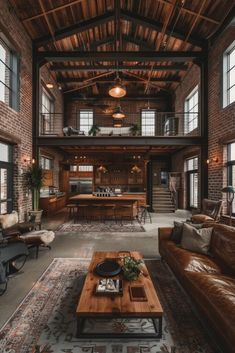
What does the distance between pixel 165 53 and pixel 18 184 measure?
6770mm

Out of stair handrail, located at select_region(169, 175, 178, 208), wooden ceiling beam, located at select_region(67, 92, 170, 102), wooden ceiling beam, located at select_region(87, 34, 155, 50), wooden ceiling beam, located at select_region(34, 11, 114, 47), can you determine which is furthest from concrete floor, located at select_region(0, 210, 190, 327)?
wooden ceiling beam, located at select_region(67, 92, 170, 102)

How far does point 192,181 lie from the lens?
31.0 feet

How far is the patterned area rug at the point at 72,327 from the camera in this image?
1887mm

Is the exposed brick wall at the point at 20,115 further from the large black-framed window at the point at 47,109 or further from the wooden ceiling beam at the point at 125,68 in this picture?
the large black-framed window at the point at 47,109

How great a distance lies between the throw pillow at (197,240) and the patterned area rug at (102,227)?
302cm

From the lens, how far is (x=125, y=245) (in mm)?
4824

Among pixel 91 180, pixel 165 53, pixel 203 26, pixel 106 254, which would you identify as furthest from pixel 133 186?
pixel 106 254

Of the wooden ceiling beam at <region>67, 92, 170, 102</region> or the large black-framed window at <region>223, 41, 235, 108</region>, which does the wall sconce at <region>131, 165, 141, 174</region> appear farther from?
the large black-framed window at <region>223, 41, 235, 108</region>

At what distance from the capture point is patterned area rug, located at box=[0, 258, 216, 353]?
6.19ft

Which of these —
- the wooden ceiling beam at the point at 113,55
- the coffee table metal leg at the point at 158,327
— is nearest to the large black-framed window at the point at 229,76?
the wooden ceiling beam at the point at 113,55

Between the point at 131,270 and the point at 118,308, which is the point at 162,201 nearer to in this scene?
the point at 131,270

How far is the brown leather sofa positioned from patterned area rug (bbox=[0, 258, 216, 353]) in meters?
0.26

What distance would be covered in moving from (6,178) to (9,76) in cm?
300

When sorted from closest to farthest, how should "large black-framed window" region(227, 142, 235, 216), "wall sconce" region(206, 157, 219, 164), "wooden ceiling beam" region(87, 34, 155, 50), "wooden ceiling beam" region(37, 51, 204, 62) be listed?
1. "large black-framed window" region(227, 142, 235, 216)
2. "wall sconce" region(206, 157, 219, 164)
3. "wooden ceiling beam" region(37, 51, 204, 62)
4. "wooden ceiling beam" region(87, 34, 155, 50)
